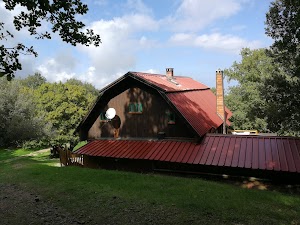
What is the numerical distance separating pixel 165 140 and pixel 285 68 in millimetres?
9667

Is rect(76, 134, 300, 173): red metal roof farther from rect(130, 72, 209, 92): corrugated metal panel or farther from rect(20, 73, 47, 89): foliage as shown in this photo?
rect(20, 73, 47, 89): foliage

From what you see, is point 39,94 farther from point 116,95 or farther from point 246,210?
point 246,210

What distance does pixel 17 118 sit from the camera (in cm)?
3291

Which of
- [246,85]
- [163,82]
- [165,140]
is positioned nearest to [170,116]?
[165,140]

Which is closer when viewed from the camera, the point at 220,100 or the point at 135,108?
the point at 135,108

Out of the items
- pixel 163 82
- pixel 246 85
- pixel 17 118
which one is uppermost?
pixel 246 85

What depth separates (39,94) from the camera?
39.0 meters

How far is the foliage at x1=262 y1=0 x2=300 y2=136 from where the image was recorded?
48.6 feet

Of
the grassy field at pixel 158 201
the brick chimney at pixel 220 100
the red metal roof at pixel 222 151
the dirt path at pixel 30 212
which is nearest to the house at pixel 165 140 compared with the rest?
the red metal roof at pixel 222 151

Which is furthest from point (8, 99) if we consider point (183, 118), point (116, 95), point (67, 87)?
point (183, 118)

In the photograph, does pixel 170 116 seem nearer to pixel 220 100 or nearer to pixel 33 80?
pixel 220 100

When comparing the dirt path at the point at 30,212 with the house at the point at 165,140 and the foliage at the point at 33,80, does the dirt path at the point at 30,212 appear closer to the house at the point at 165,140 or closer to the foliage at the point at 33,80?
the house at the point at 165,140

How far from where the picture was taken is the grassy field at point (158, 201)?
28.0ft

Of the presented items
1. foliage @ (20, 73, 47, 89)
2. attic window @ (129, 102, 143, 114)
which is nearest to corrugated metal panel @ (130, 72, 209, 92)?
attic window @ (129, 102, 143, 114)
